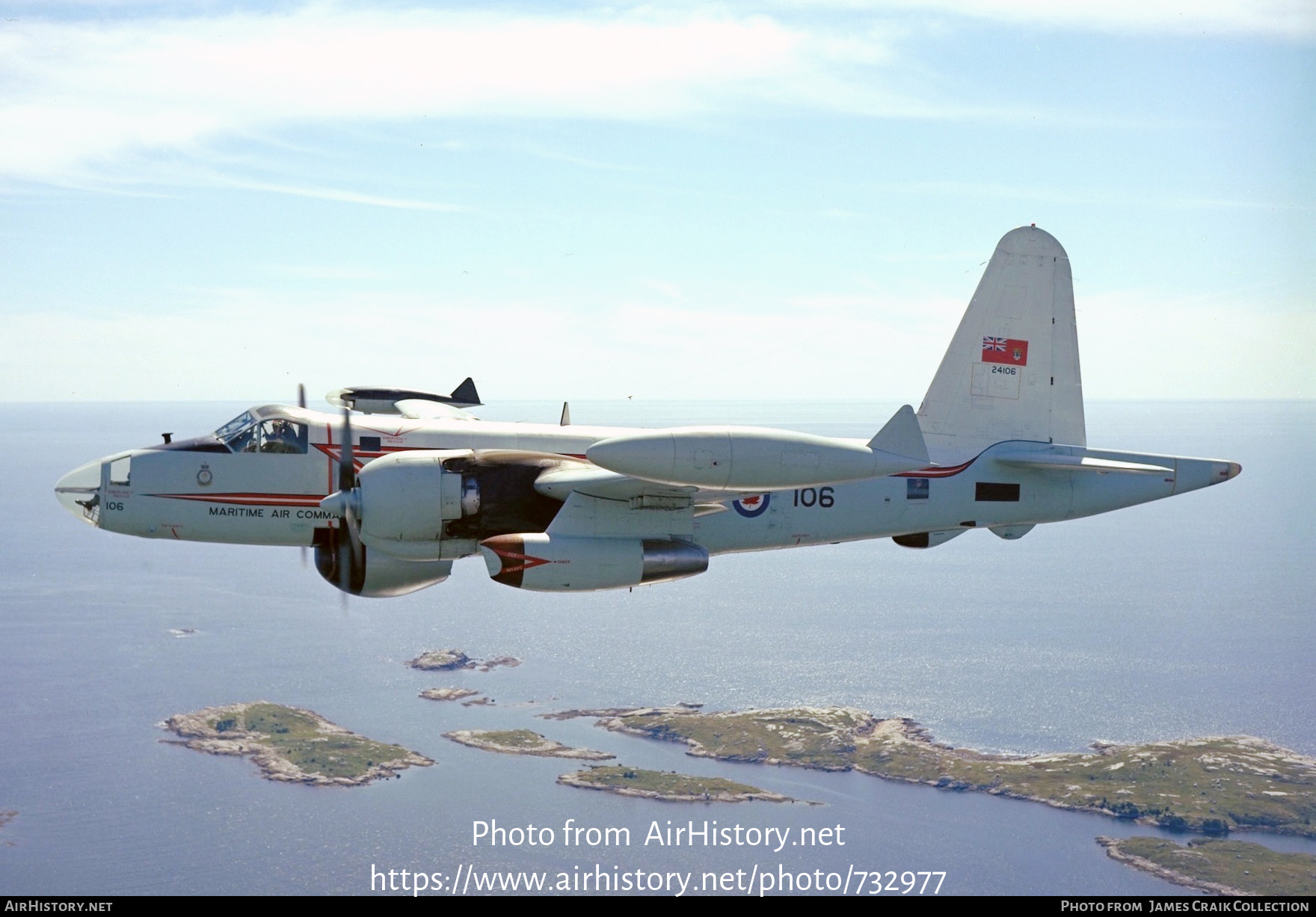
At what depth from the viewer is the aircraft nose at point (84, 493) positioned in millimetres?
25562

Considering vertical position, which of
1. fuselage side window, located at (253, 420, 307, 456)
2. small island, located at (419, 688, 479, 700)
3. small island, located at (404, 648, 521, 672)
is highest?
fuselage side window, located at (253, 420, 307, 456)

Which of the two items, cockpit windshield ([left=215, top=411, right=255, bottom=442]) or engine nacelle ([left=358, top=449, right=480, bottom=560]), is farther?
cockpit windshield ([left=215, top=411, right=255, bottom=442])

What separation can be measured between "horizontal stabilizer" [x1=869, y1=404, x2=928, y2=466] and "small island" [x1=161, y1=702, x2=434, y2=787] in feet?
375

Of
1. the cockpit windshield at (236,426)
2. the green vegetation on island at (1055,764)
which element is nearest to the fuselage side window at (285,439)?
the cockpit windshield at (236,426)

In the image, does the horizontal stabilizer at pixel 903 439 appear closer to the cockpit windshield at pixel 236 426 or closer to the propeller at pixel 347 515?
the propeller at pixel 347 515

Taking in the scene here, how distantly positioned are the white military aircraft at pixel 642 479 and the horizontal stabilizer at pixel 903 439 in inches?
1.4

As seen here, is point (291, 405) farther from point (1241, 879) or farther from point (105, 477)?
point (1241, 879)

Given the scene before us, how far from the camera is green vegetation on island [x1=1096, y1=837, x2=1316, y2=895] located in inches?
4109

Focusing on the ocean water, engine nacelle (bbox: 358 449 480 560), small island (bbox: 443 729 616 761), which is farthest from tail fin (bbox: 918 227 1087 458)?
small island (bbox: 443 729 616 761)

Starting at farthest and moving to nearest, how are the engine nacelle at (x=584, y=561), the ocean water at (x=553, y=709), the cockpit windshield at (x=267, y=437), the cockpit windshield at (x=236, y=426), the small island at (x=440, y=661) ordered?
1. the small island at (x=440, y=661)
2. the ocean water at (x=553, y=709)
3. the cockpit windshield at (x=236, y=426)
4. the cockpit windshield at (x=267, y=437)
5. the engine nacelle at (x=584, y=561)

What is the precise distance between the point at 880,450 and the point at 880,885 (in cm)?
10095

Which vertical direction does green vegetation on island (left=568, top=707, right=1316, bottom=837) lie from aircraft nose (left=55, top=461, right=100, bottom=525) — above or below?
below

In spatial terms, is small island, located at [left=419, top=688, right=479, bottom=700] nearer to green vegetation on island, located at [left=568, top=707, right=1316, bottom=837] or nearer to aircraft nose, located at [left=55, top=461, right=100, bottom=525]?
green vegetation on island, located at [left=568, top=707, right=1316, bottom=837]

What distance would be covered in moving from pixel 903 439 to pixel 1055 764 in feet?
401
